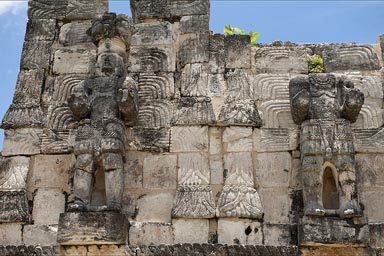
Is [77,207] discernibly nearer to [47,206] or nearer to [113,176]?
[113,176]

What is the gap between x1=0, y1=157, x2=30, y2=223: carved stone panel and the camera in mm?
8008

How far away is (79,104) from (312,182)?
10.8 ft

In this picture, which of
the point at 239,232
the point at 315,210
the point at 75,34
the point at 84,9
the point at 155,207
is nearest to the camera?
the point at 315,210

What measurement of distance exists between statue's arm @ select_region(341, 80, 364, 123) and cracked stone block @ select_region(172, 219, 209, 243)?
2388 millimetres

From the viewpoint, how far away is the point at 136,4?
370 inches

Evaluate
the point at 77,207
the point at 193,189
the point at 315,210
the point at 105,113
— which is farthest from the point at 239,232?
the point at 105,113

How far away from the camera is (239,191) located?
7902mm

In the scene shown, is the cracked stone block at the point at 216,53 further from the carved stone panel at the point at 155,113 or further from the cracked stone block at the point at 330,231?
the cracked stone block at the point at 330,231

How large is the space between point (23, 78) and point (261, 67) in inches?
141

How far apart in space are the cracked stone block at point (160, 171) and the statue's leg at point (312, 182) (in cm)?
176

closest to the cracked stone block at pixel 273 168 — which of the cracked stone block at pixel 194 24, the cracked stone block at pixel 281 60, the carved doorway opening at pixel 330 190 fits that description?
the carved doorway opening at pixel 330 190

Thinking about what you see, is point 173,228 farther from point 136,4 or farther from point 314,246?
point 136,4

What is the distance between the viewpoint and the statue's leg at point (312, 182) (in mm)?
7523

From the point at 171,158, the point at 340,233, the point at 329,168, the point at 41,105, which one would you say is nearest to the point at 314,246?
the point at 340,233
